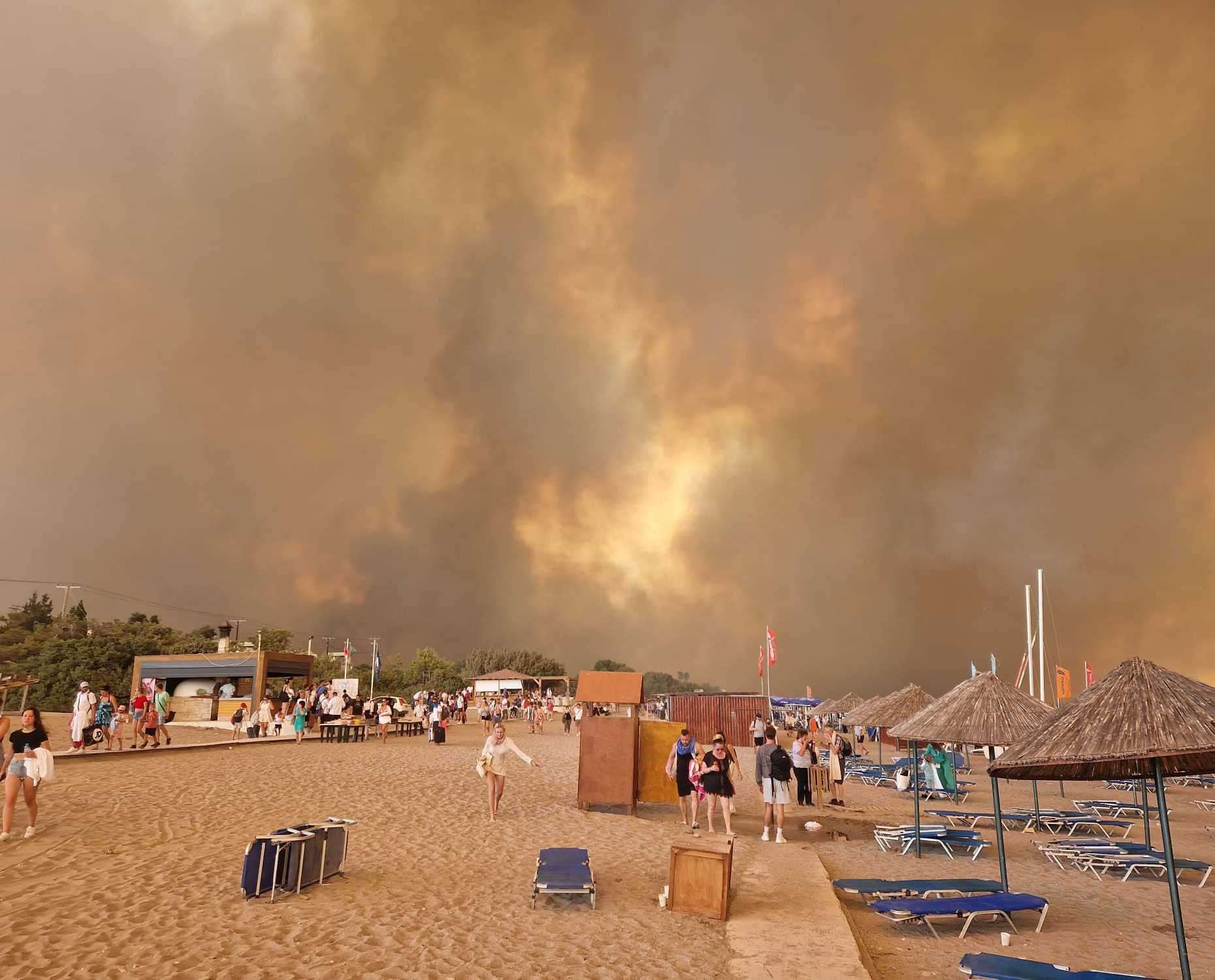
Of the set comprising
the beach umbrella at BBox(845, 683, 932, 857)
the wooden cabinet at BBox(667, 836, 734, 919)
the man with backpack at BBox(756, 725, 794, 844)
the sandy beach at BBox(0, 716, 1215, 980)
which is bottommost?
the sandy beach at BBox(0, 716, 1215, 980)

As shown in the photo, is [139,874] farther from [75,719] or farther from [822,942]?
[75,719]

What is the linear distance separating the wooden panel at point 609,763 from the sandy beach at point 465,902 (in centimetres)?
56

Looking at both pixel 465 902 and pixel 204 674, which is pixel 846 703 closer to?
pixel 204 674

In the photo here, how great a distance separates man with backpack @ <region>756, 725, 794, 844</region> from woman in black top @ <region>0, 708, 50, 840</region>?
12.0 metres

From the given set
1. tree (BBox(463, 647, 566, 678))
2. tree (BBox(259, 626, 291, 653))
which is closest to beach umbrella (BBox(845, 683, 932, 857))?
tree (BBox(259, 626, 291, 653))

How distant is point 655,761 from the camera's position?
643 inches

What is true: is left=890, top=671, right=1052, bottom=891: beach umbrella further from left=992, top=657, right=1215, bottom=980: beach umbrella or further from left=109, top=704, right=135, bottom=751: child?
left=109, top=704, right=135, bottom=751: child

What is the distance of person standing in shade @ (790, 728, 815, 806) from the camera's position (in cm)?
1836

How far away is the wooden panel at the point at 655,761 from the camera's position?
1609 centimetres

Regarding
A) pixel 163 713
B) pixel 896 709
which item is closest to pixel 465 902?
pixel 896 709

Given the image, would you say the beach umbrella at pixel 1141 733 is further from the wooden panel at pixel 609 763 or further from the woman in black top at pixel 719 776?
the wooden panel at pixel 609 763

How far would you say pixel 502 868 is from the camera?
427 inches

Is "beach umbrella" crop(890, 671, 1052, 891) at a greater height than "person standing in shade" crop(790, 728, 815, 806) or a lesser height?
greater

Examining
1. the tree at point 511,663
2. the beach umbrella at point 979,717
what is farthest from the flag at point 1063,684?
the tree at point 511,663
